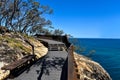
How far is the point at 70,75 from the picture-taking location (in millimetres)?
6902

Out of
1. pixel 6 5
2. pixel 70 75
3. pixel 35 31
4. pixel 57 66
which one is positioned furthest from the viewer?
pixel 35 31

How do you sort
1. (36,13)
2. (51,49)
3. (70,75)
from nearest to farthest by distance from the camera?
(70,75) < (51,49) < (36,13)

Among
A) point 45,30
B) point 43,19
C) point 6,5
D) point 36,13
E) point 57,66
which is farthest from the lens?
point 45,30

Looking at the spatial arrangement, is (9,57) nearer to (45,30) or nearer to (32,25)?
(32,25)

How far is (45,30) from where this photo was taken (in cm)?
4438

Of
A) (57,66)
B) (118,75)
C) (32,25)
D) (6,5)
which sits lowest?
(118,75)

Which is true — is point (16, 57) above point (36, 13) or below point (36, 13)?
below

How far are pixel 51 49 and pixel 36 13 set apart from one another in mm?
14815

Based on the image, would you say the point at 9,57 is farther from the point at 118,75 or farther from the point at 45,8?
the point at 118,75

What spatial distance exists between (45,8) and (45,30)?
34.4 ft

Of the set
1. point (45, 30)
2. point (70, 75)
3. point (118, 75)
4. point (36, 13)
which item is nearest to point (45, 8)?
point (36, 13)

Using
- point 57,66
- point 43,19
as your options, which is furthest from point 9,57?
point 43,19

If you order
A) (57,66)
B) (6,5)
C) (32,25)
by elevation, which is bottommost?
(57,66)

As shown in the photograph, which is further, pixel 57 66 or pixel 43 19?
pixel 43 19
